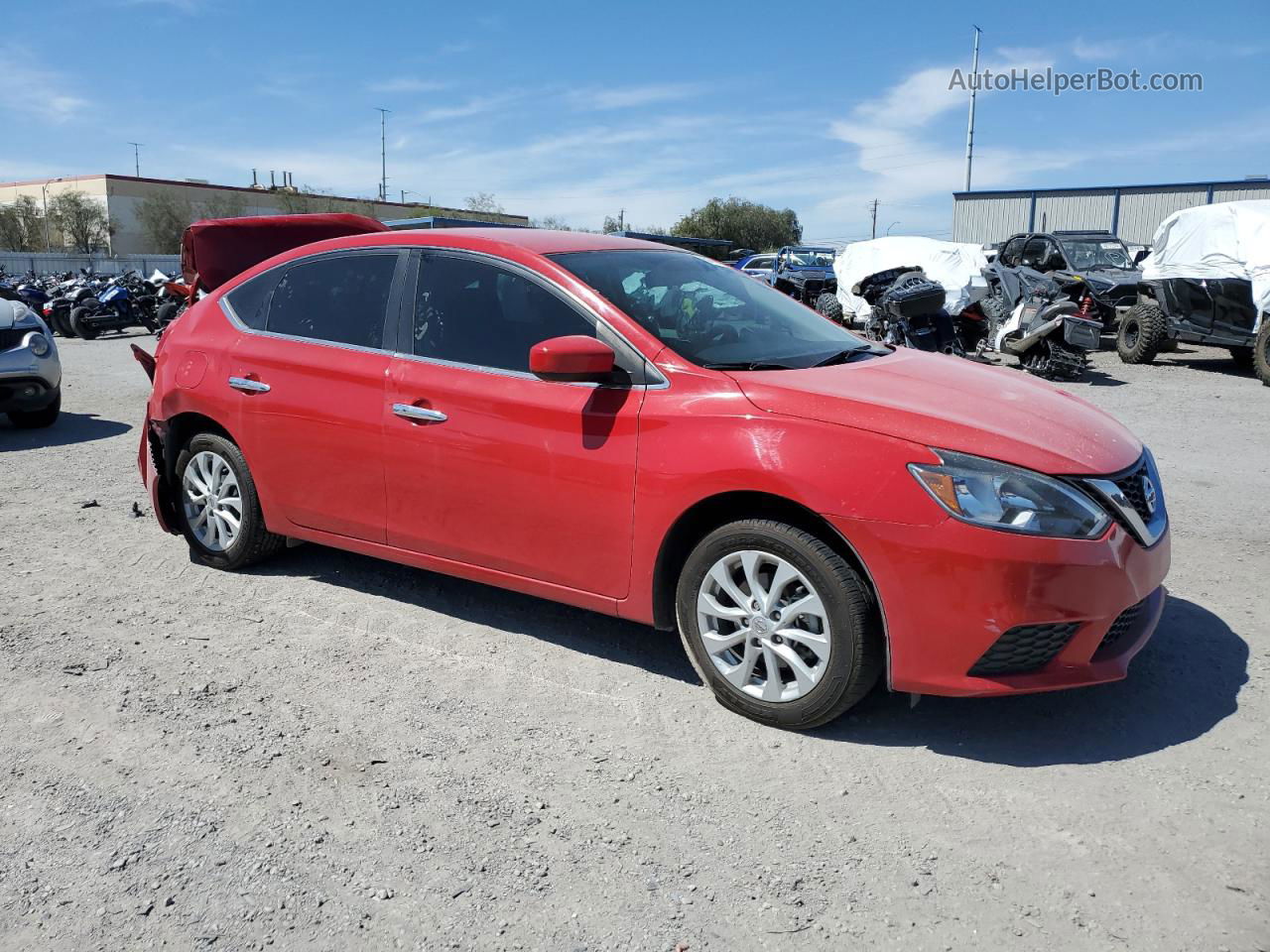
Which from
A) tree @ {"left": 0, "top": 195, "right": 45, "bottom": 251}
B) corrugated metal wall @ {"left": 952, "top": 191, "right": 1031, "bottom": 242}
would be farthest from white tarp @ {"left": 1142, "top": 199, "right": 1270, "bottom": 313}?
tree @ {"left": 0, "top": 195, "right": 45, "bottom": 251}

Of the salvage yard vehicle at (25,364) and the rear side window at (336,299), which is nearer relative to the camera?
the rear side window at (336,299)

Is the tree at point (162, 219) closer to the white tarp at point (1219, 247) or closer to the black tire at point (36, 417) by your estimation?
the black tire at point (36, 417)

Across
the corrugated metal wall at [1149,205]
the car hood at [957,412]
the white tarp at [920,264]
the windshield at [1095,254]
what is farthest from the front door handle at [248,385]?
the corrugated metal wall at [1149,205]

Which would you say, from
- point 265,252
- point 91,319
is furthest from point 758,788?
point 91,319

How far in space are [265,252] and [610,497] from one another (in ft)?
17.2

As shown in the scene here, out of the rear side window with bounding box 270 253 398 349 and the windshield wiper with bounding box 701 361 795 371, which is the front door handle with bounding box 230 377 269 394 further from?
the windshield wiper with bounding box 701 361 795 371

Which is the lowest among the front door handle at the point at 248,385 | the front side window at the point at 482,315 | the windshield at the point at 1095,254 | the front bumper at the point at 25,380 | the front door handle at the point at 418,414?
the front bumper at the point at 25,380

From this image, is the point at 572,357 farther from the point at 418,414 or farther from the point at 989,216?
the point at 989,216

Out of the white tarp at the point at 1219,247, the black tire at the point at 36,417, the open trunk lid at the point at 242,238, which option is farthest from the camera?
the white tarp at the point at 1219,247

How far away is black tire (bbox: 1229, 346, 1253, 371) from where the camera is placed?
1355 centimetres

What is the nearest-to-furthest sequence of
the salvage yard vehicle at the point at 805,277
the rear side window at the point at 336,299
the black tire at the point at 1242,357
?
the rear side window at the point at 336,299
the black tire at the point at 1242,357
the salvage yard vehicle at the point at 805,277

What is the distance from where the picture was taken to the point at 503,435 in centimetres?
385

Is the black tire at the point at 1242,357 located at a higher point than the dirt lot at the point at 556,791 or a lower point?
higher

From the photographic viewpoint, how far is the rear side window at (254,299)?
4840 mm
